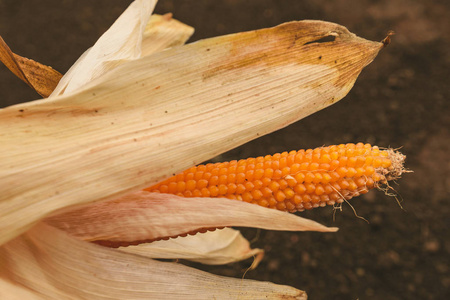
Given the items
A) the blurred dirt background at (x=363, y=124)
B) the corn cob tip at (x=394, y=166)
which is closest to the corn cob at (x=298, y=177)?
the corn cob tip at (x=394, y=166)

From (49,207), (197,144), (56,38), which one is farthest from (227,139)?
(56,38)

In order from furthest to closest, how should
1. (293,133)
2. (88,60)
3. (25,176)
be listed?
(293,133)
(88,60)
(25,176)

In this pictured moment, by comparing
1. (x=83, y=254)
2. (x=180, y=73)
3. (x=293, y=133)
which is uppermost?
(x=180, y=73)

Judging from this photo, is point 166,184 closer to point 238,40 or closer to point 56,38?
point 238,40

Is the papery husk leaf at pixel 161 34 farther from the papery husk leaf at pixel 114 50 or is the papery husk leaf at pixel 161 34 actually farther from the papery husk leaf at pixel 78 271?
the papery husk leaf at pixel 78 271

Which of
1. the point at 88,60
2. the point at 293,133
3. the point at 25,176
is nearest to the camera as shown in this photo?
the point at 25,176

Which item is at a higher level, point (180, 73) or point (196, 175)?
point (180, 73)

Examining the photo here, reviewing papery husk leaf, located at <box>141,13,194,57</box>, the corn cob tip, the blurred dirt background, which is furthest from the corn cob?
the blurred dirt background
